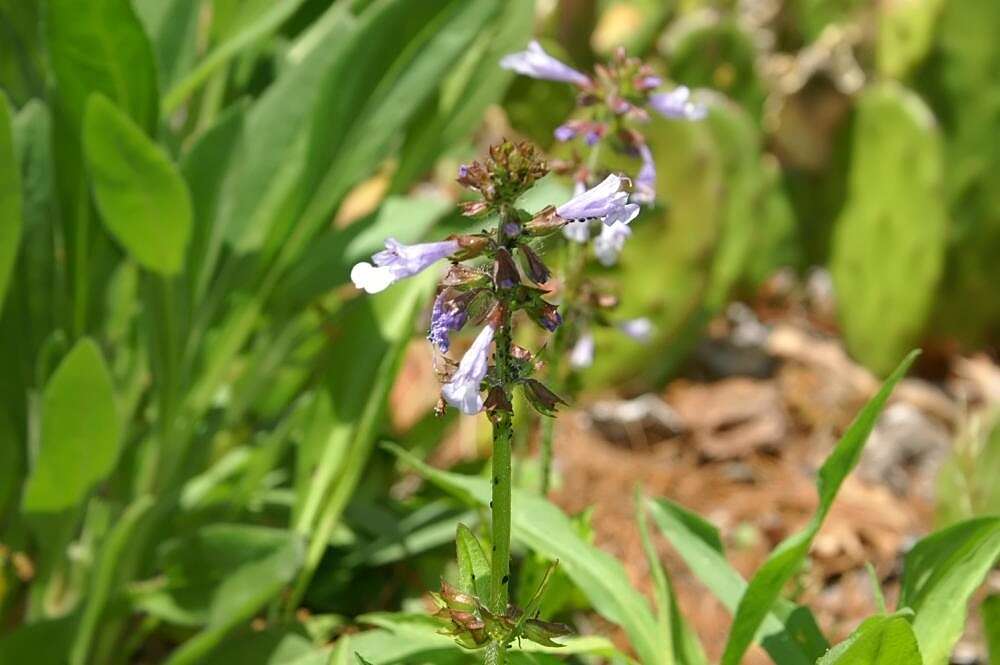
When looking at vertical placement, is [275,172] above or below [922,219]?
above

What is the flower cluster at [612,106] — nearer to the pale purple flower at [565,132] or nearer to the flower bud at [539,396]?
the pale purple flower at [565,132]

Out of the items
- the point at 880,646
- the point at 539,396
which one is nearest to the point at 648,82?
the point at 539,396

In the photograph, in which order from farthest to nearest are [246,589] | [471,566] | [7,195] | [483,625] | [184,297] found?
[184,297] < [246,589] < [7,195] < [471,566] < [483,625]

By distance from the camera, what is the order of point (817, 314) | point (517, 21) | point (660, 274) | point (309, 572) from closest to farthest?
point (309, 572) < point (517, 21) < point (660, 274) < point (817, 314)

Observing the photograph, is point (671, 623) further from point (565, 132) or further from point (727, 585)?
point (565, 132)

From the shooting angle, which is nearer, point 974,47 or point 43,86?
point 43,86

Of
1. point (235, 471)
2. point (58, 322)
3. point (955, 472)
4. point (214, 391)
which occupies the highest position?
point (58, 322)

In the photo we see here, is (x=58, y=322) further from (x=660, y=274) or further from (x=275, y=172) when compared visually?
(x=660, y=274)

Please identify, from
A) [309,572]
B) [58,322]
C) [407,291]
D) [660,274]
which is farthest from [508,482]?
[660,274]
